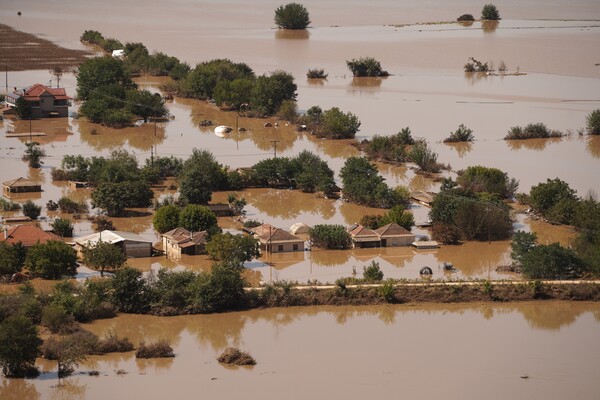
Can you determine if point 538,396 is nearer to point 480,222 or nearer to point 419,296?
point 419,296

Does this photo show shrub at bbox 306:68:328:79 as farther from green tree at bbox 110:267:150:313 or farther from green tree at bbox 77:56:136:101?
green tree at bbox 110:267:150:313

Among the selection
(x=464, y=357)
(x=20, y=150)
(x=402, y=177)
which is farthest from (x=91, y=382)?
(x=20, y=150)

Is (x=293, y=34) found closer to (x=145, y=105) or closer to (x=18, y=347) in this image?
(x=145, y=105)

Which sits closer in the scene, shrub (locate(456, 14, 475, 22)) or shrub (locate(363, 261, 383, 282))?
shrub (locate(363, 261, 383, 282))

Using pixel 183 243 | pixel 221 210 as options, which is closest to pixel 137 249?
pixel 183 243

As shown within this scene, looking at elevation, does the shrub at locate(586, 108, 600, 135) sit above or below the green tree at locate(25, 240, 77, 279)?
above

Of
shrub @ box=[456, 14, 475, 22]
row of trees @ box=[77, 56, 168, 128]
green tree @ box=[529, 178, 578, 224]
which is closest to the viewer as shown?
green tree @ box=[529, 178, 578, 224]

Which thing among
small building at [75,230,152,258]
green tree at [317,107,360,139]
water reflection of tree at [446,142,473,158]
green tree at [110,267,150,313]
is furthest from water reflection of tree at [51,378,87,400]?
green tree at [317,107,360,139]
